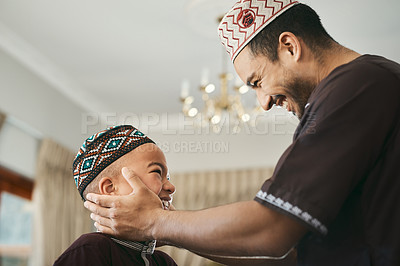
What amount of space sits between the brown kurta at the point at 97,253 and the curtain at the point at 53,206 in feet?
11.9

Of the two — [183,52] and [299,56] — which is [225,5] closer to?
[183,52]

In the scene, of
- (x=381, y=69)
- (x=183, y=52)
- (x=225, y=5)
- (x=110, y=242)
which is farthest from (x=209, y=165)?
(x=381, y=69)

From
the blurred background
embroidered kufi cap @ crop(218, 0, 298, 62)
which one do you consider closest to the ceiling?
the blurred background

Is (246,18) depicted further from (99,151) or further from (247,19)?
(99,151)

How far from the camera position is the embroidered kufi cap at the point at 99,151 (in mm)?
1677

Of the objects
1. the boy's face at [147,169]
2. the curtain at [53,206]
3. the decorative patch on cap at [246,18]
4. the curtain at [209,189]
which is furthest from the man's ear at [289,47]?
the curtain at [209,189]

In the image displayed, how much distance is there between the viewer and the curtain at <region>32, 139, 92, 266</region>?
16.1ft

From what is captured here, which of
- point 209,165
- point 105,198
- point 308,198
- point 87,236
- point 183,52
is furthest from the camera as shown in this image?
point 209,165

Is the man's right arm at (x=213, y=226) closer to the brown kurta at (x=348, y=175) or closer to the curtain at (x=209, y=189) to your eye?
the brown kurta at (x=348, y=175)

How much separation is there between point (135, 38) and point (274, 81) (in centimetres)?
327

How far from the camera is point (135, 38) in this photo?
4.50 metres

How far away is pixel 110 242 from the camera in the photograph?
1509 millimetres

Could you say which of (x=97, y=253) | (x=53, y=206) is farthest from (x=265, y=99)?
(x=53, y=206)

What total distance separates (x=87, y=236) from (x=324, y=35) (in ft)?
3.08
